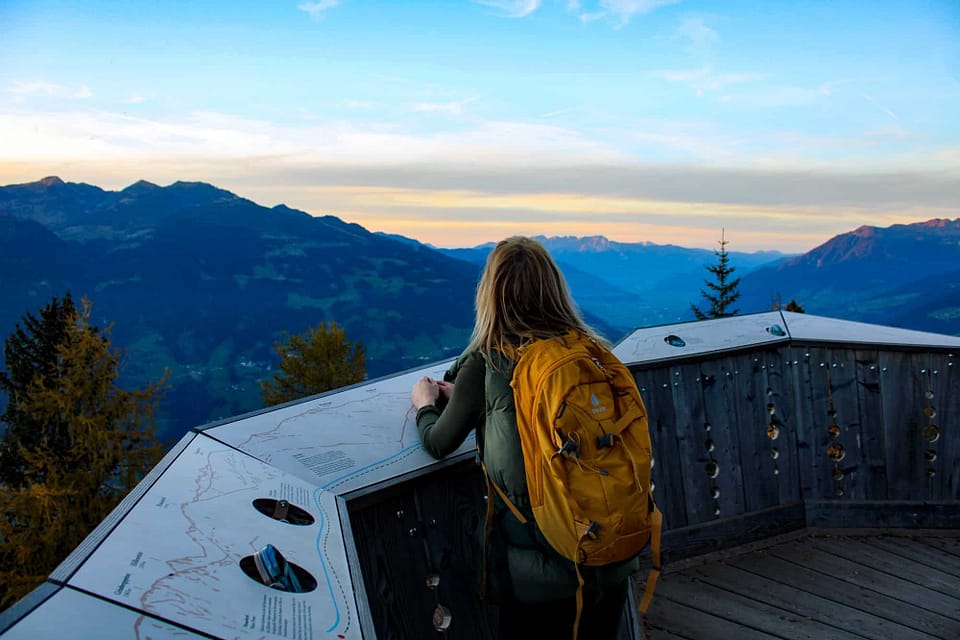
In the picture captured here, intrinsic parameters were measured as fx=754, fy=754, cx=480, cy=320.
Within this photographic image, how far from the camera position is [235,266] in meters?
158

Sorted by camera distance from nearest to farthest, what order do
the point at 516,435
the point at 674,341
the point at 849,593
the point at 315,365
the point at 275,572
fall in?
the point at 275,572, the point at 516,435, the point at 849,593, the point at 674,341, the point at 315,365

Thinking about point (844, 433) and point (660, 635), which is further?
point (844, 433)

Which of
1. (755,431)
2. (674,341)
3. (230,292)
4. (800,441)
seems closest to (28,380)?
(674,341)

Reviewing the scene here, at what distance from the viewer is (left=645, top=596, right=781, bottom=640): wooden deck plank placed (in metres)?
3.22

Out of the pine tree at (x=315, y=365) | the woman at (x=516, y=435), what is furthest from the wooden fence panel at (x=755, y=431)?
the pine tree at (x=315, y=365)

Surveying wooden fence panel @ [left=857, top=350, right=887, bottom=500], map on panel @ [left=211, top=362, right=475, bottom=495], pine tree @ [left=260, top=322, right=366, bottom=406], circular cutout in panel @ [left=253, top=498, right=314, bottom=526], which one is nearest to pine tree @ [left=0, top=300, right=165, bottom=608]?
pine tree @ [left=260, top=322, right=366, bottom=406]

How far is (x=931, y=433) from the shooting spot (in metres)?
4.30

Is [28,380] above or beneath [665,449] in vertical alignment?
beneath

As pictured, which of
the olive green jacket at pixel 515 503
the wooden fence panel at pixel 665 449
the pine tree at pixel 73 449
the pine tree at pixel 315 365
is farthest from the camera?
the pine tree at pixel 315 365

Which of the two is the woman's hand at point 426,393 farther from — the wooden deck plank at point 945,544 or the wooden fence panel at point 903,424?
the wooden deck plank at point 945,544

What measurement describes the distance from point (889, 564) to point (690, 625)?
133cm

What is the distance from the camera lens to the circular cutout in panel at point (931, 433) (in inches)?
169

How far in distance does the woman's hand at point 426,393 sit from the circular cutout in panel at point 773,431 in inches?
92.3

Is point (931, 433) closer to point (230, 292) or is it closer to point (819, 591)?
point (819, 591)
